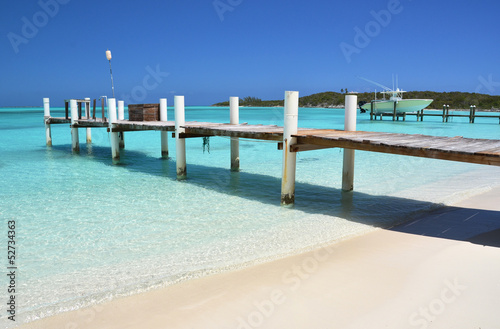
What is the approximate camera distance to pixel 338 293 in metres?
4.44

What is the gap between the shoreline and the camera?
12.9 feet

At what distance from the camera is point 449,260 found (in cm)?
525

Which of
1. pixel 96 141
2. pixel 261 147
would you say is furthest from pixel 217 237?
pixel 96 141

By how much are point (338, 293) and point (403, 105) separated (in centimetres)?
4361

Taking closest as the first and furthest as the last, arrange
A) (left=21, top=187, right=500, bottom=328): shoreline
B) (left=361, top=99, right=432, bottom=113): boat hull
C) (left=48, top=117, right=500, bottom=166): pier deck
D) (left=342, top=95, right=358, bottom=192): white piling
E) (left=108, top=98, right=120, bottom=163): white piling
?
1. (left=21, top=187, right=500, bottom=328): shoreline
2. (left=48, top=117, right=500, bottom=166): pier deck
3. (left=342, top=95, right=358, bottom=192): white piling
4. (left=108, top=98, right=120, bottom=163): white piling
5. (left=361, top=99, right=432, bottom=113): boat hull

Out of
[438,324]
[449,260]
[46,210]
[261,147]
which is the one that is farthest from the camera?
[261,147]

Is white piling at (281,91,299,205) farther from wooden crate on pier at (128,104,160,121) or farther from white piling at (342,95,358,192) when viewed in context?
wooden crate on pier at (128,104,160,121)

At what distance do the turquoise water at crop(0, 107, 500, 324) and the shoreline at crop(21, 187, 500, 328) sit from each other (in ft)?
1.20

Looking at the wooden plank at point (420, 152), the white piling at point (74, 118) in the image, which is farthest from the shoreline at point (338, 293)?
the white piling at point (74, 118)

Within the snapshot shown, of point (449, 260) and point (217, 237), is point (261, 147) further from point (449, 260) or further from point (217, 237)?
point (449, 260)

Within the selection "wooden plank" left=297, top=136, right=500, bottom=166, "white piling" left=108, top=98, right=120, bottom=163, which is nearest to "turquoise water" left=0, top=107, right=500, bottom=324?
"white piling" left=108, top=98, right=120, bottom=163

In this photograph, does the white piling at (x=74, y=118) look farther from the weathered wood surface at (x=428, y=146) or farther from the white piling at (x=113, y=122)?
the weathered wood surface at (x=428, y=146)

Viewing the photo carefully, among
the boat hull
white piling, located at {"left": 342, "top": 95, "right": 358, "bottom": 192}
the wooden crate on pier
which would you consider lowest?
white piling, located at {"left": 342, "top": 95, "right": 358, "bottom": 192}

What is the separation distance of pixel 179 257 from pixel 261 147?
47.0 feet
